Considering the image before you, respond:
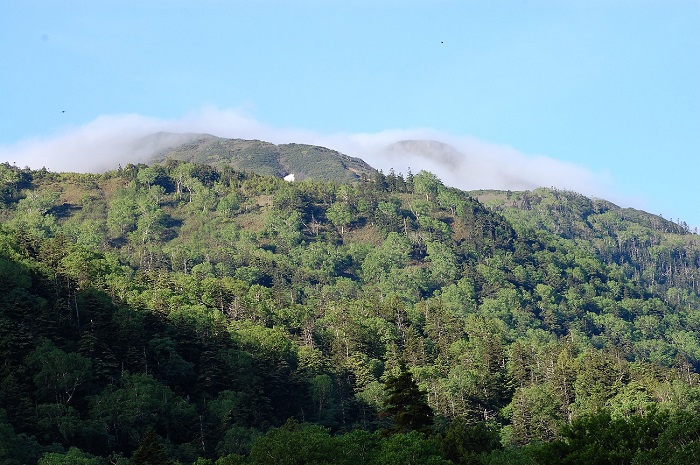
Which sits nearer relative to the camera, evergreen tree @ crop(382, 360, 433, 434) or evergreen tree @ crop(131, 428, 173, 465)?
evergreen tree @ crop(131, 428, 173, 465)

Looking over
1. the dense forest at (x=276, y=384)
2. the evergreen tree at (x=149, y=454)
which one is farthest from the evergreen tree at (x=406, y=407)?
the evergreen tree at (x=149, y=454)

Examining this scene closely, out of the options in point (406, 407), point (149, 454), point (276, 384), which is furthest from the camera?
point (276, 384)

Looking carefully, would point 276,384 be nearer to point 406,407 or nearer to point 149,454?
point 406,407

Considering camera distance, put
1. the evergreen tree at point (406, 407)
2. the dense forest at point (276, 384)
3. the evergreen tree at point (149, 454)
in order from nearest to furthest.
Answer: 1. the evergreen tree at point (149, 454)
2. the dense forest at point (276, 384)
3. the evergreen tree at point (406, 407)

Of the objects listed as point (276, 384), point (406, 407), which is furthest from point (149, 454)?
point (276, 384)

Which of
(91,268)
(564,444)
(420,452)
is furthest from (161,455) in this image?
(91,268)

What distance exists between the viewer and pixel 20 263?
13112 cm

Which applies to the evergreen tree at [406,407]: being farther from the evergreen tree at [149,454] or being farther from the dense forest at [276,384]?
the evergreen tree at [149,454]

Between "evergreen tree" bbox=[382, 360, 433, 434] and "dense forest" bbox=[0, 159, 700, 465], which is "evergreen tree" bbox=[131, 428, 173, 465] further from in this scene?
"evergreen tree" bbox=[382, 360, 433, 434]

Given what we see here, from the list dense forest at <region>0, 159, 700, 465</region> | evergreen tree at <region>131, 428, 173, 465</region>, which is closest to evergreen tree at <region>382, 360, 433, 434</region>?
dense forest at <region>0, 159, 700, 465</region>

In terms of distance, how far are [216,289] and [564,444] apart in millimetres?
105189

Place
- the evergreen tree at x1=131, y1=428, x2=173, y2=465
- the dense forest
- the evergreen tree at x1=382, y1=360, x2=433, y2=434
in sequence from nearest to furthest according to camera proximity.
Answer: the evergreen tree at x1=131, y1=428, x2=173, y2=465, the dense forest, the evergreen tree at x1=382, y1=360, x2=433, y2=434

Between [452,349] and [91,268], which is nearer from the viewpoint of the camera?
[91,268]

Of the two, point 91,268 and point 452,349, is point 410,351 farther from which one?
point 91,268
